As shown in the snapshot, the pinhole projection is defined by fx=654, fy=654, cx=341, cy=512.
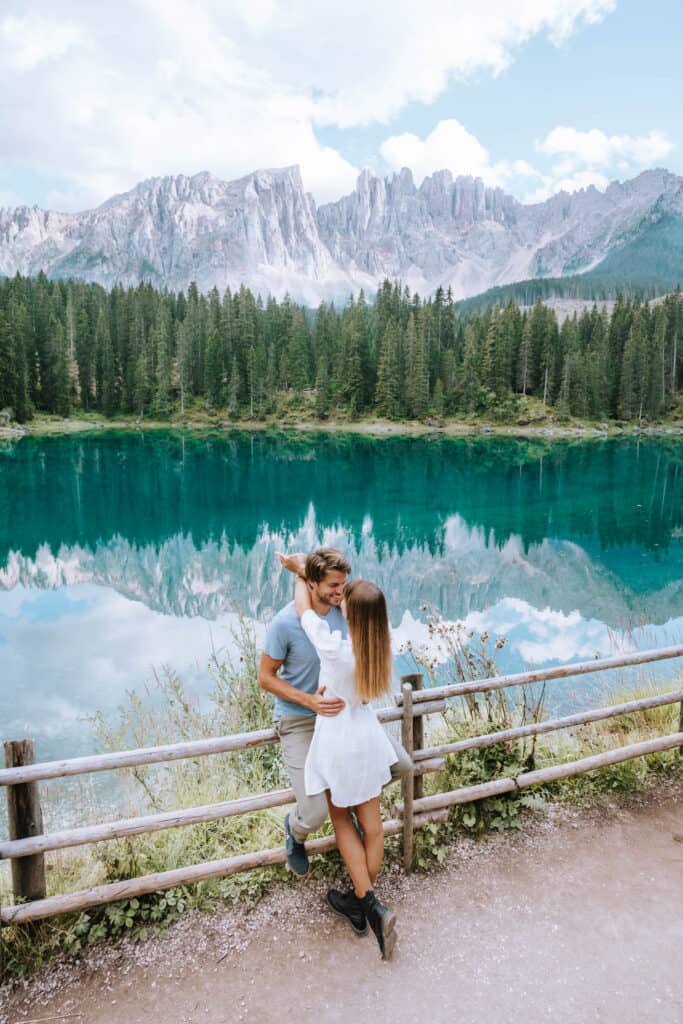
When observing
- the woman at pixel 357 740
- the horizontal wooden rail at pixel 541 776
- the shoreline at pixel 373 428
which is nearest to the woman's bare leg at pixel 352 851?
the woman at pixel 357 740

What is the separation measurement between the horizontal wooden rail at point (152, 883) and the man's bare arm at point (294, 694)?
1.19 meters

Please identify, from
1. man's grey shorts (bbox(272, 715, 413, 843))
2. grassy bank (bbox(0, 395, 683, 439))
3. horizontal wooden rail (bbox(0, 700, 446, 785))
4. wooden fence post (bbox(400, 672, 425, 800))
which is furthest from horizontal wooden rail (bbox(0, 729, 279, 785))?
grassy bank (bbox(0, 395, 683, 439))

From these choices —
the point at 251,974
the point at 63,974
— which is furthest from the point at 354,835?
the point at 63,974

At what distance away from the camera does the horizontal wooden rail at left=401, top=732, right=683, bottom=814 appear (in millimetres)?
4988

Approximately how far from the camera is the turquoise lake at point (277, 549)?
1366 cm

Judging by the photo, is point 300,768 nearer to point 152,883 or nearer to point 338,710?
point 338,710

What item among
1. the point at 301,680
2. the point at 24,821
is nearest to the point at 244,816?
the point at 24,821

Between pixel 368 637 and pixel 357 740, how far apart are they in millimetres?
652

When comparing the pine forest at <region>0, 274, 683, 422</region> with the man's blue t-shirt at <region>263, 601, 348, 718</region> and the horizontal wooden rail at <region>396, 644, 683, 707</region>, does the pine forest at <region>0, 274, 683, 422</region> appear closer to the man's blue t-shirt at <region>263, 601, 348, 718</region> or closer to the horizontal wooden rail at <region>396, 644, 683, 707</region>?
the horizontal wooden rail at <region>396, 644, 683, 707</region>

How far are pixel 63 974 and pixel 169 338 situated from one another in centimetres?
9149

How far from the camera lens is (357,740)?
3828 mm

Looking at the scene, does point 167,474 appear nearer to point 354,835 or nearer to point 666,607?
point 666,607

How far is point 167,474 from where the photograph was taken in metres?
44.4

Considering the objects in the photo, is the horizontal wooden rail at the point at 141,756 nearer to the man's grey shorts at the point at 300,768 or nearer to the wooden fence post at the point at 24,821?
the wooden fence post at the point at 24,821
